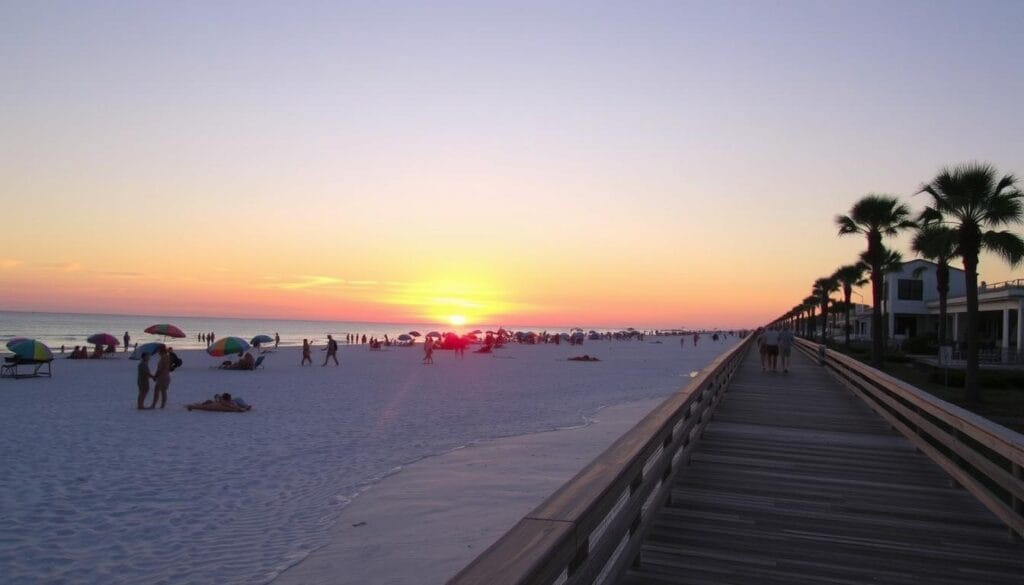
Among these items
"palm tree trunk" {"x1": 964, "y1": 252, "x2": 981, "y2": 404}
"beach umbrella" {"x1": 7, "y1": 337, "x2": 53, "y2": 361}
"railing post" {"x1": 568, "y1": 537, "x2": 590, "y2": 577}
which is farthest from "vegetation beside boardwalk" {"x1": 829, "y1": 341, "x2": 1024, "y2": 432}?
"beach umbrella" {"x1": 7, "y1": 337, "x2": 53, "y2": 361}

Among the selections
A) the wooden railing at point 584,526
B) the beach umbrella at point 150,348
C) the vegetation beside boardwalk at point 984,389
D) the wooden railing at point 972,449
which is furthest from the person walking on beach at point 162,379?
the vegetation beside boardwalk at point 984,389

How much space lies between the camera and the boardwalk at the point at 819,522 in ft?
14.4

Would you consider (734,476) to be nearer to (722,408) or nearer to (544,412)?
(722,408)

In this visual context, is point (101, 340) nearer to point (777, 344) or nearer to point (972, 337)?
point (777, 344)

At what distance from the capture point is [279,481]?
10.3 metres

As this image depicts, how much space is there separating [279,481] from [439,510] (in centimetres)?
294

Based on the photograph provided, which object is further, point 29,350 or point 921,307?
point 921,307

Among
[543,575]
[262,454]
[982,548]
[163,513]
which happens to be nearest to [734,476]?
[982,548]

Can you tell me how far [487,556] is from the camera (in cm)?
222

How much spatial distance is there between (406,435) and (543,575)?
12654mm

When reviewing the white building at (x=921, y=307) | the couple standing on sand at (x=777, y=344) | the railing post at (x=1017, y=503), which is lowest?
the railing post at (x=1017, y=503)

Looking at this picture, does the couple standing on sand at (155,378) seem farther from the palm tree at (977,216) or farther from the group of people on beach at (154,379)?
the palm tree at (977,216)

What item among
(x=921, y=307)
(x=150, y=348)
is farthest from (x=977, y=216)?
(x=921, y=307)

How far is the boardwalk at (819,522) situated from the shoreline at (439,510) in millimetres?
2234
